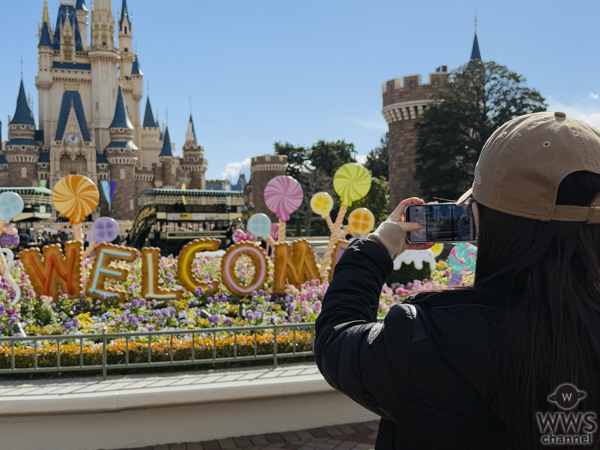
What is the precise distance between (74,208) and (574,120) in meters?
7.86

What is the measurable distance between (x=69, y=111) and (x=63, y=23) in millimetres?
11277

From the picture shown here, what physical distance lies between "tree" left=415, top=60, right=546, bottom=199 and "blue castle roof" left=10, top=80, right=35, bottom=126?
41402 mm

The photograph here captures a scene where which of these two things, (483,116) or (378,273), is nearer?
(378,273)

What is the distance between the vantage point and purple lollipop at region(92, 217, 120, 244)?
8195mm

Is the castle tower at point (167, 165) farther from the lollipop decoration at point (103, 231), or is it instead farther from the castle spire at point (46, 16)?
the lollipop decoration at point (103, 231)

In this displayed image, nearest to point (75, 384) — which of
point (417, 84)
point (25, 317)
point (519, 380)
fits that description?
point (25, 317)

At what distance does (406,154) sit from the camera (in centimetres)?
3195

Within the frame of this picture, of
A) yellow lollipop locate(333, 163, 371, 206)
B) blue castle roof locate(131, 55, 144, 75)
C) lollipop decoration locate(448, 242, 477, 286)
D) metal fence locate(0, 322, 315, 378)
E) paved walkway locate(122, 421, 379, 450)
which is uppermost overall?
blue castle roof locate(131, 55, 144, 75)

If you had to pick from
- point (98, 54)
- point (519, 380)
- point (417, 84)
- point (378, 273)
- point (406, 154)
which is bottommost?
point (519, 380)

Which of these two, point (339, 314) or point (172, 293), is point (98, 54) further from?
point (339, 314)

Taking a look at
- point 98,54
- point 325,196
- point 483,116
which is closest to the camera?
point 325,196

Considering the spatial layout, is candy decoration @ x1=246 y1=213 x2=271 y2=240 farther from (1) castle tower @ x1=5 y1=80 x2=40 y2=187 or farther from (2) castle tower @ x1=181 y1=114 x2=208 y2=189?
(2) castle tower @ x1=181 y1=114 x2=208 y2=189

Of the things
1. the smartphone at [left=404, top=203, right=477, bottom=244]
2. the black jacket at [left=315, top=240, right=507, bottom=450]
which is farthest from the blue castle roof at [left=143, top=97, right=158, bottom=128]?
the black jacket at [left=315, top=240, right=507, bottom=450]

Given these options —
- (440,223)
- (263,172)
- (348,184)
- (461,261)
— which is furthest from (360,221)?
(263,172)
